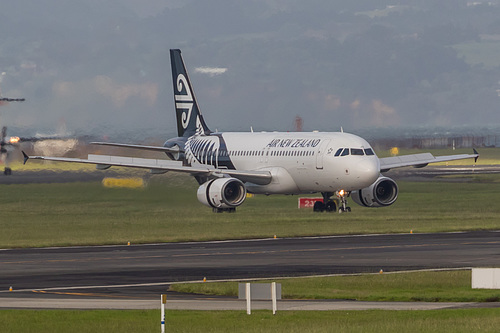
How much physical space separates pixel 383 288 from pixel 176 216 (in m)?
34.8

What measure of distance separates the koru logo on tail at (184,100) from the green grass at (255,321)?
5236cm

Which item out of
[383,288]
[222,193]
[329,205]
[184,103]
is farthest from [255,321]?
[184,103]

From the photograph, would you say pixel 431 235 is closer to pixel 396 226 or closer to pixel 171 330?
pixel 396 226

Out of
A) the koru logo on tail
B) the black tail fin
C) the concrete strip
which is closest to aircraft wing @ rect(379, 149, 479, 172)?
the black tail fin

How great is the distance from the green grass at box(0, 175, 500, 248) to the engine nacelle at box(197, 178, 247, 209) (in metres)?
0.81

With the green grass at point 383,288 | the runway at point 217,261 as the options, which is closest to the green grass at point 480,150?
the runway at point 217,261

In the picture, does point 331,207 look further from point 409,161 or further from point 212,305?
point 212,305

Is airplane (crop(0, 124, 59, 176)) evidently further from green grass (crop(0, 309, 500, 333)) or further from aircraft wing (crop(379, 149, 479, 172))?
green grass (crop(0, 309, 500, 333))

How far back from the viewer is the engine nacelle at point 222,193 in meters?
65.1

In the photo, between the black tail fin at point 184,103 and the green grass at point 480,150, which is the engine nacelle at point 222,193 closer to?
the black tail fin at point 184,103

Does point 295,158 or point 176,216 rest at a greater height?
point 295,158

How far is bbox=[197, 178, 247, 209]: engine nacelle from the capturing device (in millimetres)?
65125

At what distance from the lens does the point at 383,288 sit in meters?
31.7

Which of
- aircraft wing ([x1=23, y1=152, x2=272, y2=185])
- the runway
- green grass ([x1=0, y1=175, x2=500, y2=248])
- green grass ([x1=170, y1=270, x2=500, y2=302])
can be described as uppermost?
aircraft wing ([x1=23, y1=152, x2=272, y2=185])
